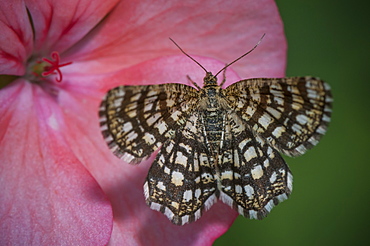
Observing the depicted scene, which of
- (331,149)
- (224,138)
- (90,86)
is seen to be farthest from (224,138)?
(331,149)

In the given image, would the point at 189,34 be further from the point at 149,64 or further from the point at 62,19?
the point at 62,19

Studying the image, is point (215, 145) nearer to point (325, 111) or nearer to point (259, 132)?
point (259, 132)

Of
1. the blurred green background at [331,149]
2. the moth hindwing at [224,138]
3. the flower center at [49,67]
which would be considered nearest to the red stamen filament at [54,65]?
the flower center at [49,67]

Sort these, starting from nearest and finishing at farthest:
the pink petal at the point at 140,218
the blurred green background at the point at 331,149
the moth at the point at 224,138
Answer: the moth at the point at 224,138, the pink petal at the point at 140,218, the blurred green background at the point at 331,149

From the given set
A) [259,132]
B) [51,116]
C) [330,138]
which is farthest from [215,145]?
[330,138]

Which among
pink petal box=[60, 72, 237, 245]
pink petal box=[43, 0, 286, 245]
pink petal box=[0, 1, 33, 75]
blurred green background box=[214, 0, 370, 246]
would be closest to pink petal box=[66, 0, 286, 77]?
pink petal box=[43, 0, 286, 245]

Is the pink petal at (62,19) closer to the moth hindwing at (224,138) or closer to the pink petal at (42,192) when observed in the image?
the pink petal at (42,192)
